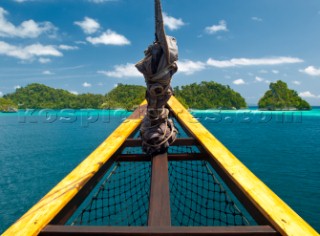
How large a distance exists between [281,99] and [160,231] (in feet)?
489

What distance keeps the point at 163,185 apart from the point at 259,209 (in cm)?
87

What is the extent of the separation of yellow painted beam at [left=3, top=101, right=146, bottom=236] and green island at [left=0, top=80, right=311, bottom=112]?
11365 centimetres

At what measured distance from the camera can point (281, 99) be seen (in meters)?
134

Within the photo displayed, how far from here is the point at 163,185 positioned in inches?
89.2

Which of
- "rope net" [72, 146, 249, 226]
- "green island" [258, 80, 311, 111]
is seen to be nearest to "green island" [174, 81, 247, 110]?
"green island" [258, 80, 311, 111]

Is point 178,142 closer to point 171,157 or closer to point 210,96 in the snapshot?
point 171,157

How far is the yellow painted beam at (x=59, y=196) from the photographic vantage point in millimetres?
1607

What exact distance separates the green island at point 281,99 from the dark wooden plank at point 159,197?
144369mm

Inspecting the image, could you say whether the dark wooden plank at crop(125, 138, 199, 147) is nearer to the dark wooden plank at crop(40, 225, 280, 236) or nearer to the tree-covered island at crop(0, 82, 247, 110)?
the dark wooden plank at crop(40, 225, 280, 236)

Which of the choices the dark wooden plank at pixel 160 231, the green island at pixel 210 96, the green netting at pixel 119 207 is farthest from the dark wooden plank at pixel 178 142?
the green island at pixel 210 96

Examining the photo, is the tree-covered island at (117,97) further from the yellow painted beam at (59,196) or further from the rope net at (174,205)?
the yellow painted beam at (59,196)

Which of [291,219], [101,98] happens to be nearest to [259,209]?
[291,219]

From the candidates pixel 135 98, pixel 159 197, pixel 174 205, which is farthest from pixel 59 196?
pixel 135 98

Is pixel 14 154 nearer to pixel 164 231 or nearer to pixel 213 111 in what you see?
pixel 164 231
